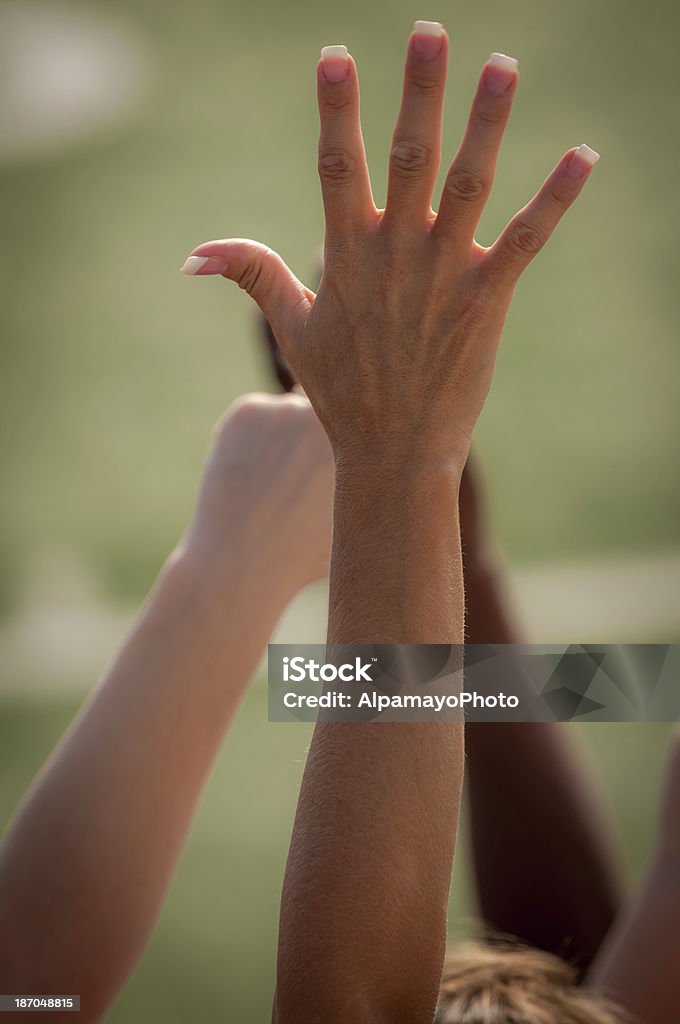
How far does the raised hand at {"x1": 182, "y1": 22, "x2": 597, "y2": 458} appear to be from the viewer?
1.33 feet

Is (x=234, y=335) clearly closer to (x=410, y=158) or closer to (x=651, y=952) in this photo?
(x=651, y=952)

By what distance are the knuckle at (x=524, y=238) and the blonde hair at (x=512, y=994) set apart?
0.33m

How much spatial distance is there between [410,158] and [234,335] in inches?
80.2

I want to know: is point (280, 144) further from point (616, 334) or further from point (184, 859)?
point (184, 859)

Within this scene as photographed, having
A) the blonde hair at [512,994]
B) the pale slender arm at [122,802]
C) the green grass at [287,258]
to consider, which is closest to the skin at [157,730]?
the pale slender arm at [122,802]

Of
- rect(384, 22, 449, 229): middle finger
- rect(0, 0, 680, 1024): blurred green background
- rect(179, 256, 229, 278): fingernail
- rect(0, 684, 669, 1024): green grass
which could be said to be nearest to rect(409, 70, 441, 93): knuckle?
rect(384, 22, 449, 229): middle finger

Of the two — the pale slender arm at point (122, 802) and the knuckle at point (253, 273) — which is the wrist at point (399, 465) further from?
the pale slender arm at point (122, 802)

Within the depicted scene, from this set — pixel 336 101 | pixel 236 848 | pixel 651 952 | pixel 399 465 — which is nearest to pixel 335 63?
pixel 336 101

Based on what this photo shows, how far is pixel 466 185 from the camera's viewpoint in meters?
0.40

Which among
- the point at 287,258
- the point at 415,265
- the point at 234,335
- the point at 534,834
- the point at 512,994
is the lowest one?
the point at 512,994

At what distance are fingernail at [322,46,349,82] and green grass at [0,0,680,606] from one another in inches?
62.8

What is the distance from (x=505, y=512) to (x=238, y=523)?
4.58ft

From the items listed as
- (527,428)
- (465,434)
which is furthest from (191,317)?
(465,434)

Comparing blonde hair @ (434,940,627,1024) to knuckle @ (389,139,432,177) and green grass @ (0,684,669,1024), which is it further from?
green grass @ (0,684,669,1024)
